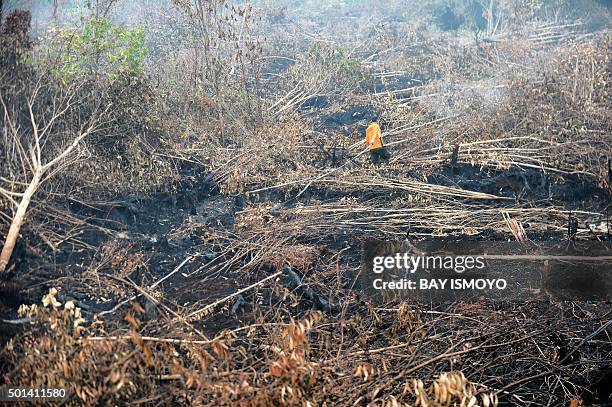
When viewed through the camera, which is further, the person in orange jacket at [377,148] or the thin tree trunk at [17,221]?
the person in orange jacket at [377,148]

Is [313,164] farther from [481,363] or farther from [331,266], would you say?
[481,363]

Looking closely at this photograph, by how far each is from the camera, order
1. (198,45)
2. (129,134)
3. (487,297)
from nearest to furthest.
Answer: (487,297), (129,134), (198,45)

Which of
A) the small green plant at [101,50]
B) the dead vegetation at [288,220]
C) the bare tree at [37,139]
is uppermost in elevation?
the small green plant at [101,50]

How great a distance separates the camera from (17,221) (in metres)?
4.64

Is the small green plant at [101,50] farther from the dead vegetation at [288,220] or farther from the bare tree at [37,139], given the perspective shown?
the bare tree at [37,139]

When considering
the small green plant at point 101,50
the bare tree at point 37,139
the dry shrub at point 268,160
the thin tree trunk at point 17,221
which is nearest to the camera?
the thin tree trunk at point 17,221

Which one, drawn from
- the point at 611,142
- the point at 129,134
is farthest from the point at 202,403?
the point at 611,142

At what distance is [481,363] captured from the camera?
3643 millimetres

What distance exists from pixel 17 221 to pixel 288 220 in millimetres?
2254

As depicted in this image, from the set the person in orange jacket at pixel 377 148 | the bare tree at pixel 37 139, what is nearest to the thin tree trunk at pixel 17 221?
the bare tree at pixel 37 139

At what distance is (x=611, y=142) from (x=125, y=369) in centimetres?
549

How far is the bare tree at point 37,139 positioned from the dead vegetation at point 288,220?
40 mm

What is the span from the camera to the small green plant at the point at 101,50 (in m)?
6.47

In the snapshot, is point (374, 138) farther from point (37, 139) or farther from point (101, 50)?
point (37, 139)
